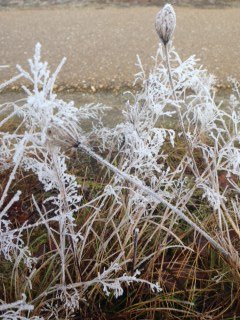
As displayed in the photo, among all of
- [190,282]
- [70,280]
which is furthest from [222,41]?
[70,280]

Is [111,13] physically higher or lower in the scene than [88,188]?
higher

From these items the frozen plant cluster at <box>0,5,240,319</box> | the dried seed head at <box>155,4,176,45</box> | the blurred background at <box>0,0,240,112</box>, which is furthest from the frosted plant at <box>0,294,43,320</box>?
the blurred background at <box>0,0,240,112</box>

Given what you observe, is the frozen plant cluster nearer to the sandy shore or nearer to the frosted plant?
the frosted plant

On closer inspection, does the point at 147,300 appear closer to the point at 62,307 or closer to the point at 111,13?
the point at 62,307

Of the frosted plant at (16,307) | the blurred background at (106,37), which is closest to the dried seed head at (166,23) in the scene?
the frosted plant at (16,307)

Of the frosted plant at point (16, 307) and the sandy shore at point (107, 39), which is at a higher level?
the sandy shore at point (107, 39)

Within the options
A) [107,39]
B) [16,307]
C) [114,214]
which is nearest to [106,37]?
[107,39]

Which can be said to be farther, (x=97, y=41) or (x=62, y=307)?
(x=97, y=41)

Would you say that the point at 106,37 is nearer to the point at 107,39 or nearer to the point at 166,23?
the point at 107,39

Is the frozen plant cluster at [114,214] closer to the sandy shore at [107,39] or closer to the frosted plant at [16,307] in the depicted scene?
the frosted plant at [16,307]
